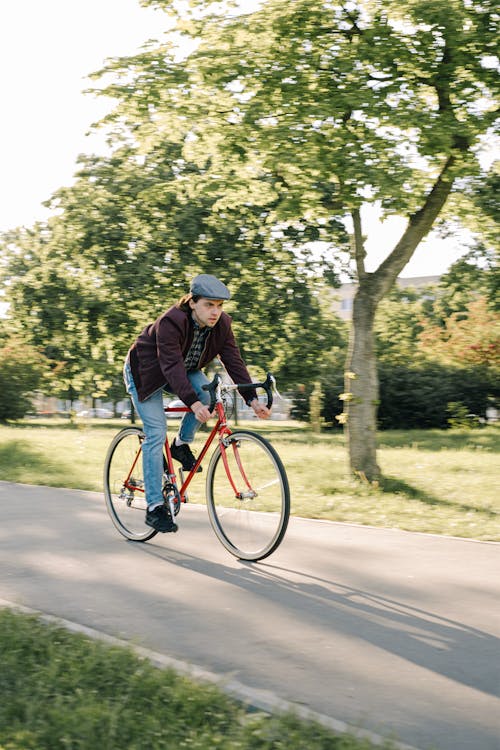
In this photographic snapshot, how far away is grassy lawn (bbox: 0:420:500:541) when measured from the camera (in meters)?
8.14

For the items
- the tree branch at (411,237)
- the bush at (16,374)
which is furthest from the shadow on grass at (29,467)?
the bush at (16,374)

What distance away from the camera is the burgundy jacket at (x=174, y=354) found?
613 centimetres

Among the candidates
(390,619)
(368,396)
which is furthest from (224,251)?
(390,619)

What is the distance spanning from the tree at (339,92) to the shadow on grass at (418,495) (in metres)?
2.96

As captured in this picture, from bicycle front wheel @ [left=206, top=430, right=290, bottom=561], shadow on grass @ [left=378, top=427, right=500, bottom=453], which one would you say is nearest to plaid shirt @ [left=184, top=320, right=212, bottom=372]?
bicycle front wheel @ [left=206, top=430, right=290, bottom=561]

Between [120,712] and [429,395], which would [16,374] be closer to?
[429,395]

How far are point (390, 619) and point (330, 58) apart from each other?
6.65 metres

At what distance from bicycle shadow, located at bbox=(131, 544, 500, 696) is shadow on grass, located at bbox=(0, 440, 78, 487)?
5097 millimetres

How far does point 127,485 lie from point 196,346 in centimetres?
147

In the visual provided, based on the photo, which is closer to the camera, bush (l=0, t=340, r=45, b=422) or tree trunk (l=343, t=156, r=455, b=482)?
tree trunk (l=343, t=156, r=455, b=482)

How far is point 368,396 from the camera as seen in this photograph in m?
11.0

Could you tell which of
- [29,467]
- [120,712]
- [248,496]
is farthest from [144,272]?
[120,712]

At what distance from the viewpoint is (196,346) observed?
6449 millimetres

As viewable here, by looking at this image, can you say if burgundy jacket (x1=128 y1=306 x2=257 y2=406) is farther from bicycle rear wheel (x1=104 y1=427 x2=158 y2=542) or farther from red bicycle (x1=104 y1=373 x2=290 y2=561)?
bicycle rear wheel (x1=104 y1=427 x2=158 y2=542)
